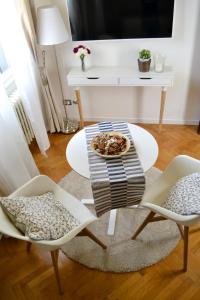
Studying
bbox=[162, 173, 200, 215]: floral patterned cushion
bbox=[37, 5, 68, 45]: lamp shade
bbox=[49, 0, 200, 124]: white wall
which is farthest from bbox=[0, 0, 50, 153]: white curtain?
bbox=[162, 173, 200, 215]: floral patterned cushion

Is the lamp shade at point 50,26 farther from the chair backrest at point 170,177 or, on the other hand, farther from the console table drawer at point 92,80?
the chair backrest at point 170,177

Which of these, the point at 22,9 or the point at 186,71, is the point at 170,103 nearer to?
the point at 186,71

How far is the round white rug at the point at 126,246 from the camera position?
1725 millimetres

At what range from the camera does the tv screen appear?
91.2 inches

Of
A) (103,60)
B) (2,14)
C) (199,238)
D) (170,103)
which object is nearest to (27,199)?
(199,238)

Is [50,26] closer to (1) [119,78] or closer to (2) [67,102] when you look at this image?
(1) [119,78]

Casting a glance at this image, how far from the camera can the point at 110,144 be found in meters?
1.71

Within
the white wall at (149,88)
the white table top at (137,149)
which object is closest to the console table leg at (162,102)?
the white wall at (149,88)

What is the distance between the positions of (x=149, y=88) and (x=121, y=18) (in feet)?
2.65

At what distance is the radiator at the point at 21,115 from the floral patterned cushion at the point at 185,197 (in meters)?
1.61

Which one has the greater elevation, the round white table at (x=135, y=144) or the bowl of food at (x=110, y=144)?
the bowl of food at (x=110, y=144)

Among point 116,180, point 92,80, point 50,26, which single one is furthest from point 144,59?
point 116,180

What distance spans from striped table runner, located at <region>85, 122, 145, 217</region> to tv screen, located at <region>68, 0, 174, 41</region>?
1375 mm

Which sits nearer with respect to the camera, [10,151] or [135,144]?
[135,144]
